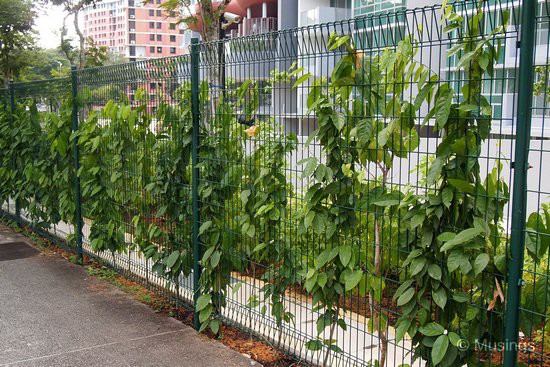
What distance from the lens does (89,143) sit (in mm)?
6812

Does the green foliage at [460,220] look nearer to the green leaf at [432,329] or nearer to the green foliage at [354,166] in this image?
the green leaf at [432,329]

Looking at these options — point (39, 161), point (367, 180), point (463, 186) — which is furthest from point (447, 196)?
point (39, 161)

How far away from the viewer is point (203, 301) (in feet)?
16.3

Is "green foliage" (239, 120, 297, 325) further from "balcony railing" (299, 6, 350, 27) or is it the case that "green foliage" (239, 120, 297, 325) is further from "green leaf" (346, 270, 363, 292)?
"balcony railing" (299, 6, 350, 27)

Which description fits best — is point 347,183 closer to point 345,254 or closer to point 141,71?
point 345,254

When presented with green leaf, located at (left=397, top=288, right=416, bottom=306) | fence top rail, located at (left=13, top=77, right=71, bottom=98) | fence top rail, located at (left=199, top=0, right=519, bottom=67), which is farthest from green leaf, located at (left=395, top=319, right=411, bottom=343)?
fence top rail, located at (left=13, top=77, right=71, bottom=98)

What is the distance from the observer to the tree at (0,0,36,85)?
17906mm

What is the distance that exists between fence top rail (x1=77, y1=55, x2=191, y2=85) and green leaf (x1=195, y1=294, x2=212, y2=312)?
1.95 metres

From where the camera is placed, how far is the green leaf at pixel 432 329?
2994mm

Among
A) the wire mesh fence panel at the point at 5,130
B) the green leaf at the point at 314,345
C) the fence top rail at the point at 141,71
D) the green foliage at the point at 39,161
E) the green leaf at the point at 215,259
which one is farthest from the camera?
the wire mesh fence panel at the point at 5,130

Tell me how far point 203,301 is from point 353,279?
187 centimetres

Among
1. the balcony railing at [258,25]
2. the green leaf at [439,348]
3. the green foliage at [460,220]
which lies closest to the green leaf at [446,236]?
the green foliage at [460,220]

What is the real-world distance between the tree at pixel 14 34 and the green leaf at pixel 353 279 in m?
16.8

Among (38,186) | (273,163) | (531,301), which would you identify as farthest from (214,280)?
(38,186)
